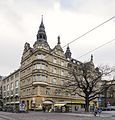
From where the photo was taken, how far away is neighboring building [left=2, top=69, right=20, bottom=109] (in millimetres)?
91119

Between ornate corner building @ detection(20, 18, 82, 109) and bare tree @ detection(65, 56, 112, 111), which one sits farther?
ornate corner building @ detection(20, 18, 82, 109)

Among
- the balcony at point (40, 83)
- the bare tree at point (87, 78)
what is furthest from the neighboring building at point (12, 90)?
the bare tree at point (87, 78)

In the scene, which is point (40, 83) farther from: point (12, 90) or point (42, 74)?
point (12, 90)

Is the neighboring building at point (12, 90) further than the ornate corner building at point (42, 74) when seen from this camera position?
Yes

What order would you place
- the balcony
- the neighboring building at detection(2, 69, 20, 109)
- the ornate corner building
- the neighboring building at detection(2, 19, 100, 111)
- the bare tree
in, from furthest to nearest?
the neighboring building at detection(2, 69, 20, 109) → the ornate corner building → the neighboring building at detection(2, 19, 100, 111) → the balcony → the bare tree

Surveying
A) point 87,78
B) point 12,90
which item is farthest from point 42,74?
point 12,90

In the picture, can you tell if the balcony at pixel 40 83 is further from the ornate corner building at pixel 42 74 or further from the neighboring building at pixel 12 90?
the neighboring building at pixel 12 90

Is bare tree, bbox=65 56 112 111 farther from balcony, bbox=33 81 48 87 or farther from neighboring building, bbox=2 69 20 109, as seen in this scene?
neighboring building, bbox=2 69 20 109

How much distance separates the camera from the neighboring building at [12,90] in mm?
91119

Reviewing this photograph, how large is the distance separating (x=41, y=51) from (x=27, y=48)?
1086cm

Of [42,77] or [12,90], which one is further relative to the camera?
[12,90]

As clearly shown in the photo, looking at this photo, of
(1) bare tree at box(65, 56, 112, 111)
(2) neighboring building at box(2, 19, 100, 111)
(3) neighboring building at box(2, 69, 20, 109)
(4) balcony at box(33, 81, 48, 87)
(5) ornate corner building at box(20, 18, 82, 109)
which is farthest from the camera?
(3) neighboring building at box(2, 69, 20, 109)

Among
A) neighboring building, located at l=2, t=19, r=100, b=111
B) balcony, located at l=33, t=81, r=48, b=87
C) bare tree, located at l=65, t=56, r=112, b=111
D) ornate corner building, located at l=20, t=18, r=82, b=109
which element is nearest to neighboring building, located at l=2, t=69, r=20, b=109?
neighboring building, located at l=2, t=19, r=100, b=111

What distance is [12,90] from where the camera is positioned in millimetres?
99562
